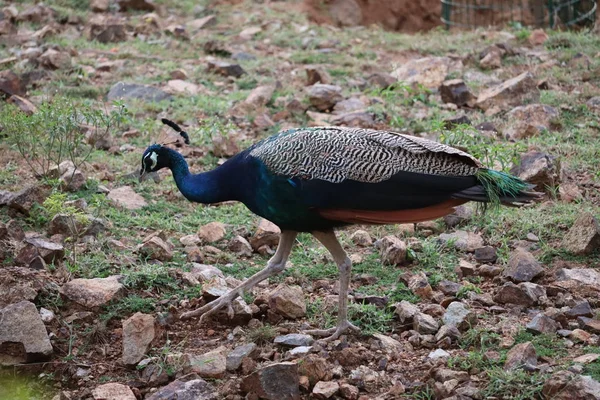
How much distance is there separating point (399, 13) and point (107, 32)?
172 inches

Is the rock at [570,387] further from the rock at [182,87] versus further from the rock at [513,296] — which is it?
the rock at [182,87]

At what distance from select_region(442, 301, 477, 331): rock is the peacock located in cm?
44

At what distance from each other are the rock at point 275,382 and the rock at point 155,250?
1.39 m

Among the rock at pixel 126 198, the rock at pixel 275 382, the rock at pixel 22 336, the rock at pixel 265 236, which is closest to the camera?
the rock at pixel 275 382

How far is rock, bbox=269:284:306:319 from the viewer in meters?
4.07

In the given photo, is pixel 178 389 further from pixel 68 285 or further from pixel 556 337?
pixel 556 337

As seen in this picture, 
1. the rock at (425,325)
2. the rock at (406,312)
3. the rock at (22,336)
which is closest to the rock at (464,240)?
the rock at (406,312)

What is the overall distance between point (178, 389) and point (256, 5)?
742 centimetres

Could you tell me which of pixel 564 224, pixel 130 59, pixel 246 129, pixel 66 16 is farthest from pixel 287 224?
pixel 66 16

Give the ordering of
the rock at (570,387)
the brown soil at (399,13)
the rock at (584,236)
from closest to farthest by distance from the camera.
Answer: the rock at (570,387) → the rock at (584,236) → the brown soil at (399,13)

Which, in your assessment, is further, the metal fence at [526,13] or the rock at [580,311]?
the metal fence at [526,13]

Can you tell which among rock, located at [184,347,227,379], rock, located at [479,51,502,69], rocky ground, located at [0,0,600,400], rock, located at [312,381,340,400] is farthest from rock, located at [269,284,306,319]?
rock, located at [479,51,502,69]

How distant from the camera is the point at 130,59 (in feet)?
26.9

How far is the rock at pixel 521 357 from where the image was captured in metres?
3.45
